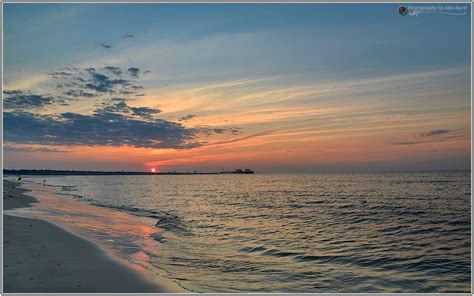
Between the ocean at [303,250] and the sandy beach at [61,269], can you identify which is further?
the ocean at [303,250]

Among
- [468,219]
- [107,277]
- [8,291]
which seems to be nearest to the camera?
[8,291]

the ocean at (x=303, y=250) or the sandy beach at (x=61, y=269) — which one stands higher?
the sandy beach at (x=61, y=269)

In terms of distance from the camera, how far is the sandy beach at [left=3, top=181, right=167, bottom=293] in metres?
9.97

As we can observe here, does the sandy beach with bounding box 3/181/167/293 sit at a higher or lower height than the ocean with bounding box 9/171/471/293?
higher

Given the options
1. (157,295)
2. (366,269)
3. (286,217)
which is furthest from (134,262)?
(286,217)

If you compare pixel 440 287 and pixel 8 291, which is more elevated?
pixel 8 291

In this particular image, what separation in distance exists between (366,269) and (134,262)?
9417mm

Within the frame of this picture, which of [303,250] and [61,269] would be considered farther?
[303,250]

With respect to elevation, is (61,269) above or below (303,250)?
above

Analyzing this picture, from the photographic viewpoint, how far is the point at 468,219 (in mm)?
26375

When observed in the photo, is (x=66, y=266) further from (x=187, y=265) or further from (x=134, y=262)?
(x=187, y=265)

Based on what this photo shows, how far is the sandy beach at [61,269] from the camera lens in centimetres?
997

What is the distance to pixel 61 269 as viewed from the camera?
1154cm

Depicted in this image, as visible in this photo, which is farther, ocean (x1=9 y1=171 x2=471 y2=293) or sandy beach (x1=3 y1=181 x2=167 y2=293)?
ocean (x1=9 y1=171 x2=471 y2=293)
